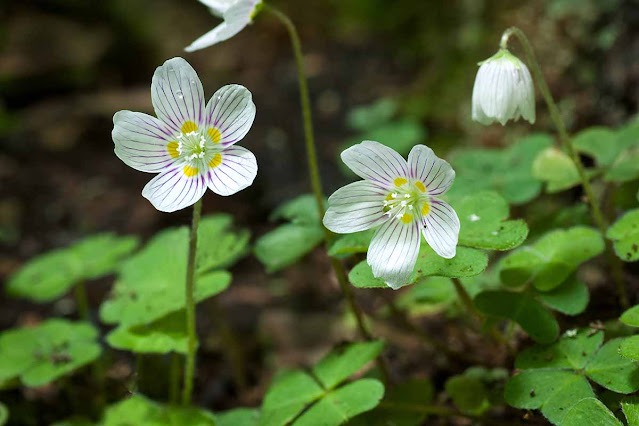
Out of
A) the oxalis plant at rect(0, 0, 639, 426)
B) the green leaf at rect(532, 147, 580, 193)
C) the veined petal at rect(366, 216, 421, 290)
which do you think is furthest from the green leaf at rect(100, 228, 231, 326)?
the green leaf at rect(532, 147, 580, 193)

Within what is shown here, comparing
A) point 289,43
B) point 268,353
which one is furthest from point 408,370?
point 289,43

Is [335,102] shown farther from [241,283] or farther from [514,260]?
[514,260]

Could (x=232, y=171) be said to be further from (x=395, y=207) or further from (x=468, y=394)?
(x=468, y=394)

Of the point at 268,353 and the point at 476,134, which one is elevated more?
the point at 476,134

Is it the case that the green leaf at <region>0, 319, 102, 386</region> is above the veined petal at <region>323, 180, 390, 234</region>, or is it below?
below

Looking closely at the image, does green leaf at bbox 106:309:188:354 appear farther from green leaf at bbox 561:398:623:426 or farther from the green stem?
green leaf at bbox 561:398:623:426

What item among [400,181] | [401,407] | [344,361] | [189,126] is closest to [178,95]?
[189,126]
